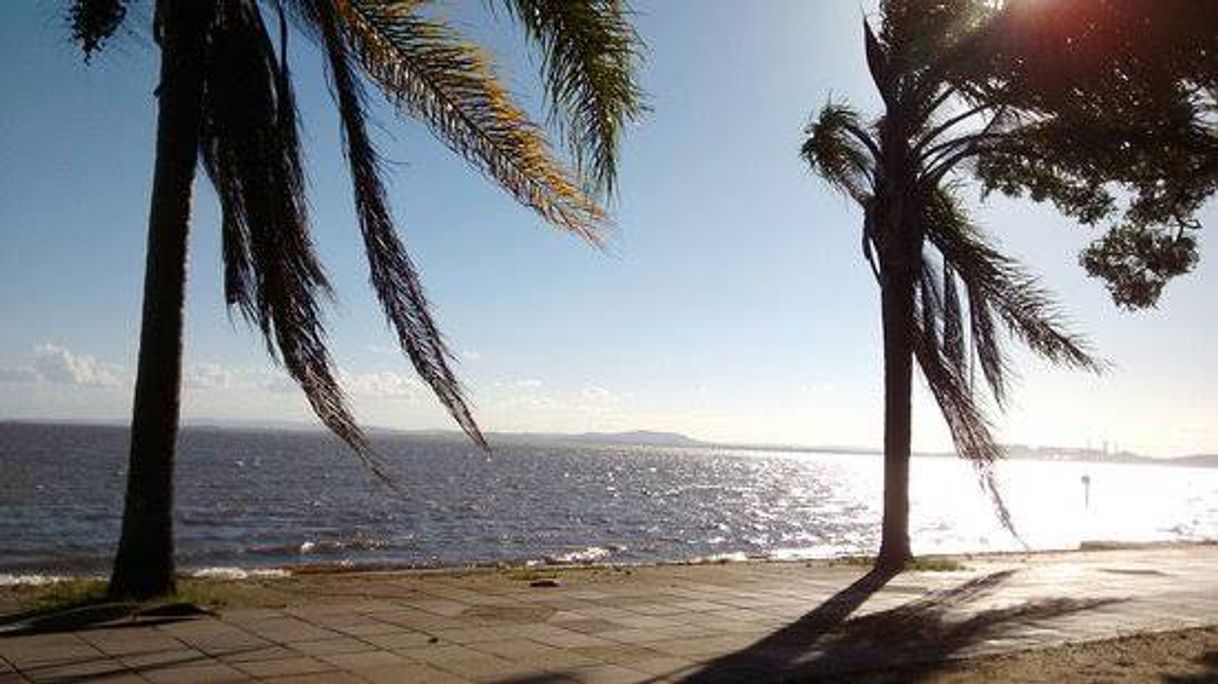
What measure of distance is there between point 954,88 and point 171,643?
33.1 ft

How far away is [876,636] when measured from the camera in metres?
9.12

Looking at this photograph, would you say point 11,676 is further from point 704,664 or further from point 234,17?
point 234,17

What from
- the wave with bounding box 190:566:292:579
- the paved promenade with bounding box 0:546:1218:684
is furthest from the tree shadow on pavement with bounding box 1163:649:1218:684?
the wave with bounding box 190:566:292:579

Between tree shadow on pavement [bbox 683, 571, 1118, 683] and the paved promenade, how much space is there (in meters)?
0.02

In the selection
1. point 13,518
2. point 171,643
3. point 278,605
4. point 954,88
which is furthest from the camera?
point 13,518

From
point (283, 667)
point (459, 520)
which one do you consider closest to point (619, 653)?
point (283, 667)

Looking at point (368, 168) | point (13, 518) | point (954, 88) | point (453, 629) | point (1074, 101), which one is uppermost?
point (954, 88)

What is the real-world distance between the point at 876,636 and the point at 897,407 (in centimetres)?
627

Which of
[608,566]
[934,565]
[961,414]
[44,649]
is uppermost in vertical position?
[961,414]

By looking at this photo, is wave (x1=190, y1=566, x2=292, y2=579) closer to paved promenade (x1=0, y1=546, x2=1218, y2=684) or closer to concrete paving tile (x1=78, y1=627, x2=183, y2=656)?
paved promenade (x1=0, y1=546, x2=1218, y2=684)

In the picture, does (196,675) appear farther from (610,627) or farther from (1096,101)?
(1096,101)

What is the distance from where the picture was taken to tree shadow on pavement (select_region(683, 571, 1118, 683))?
7555 mm

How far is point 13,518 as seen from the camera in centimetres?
4406

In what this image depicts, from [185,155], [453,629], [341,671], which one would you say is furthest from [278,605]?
[185,155]
